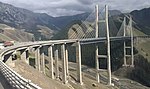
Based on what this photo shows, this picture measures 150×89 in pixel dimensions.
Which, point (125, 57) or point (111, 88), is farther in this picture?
point (125, 57)

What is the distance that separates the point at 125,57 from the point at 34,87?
602 feet

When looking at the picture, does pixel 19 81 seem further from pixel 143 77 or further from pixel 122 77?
pixel 143 77

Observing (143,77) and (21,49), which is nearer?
(21,49)

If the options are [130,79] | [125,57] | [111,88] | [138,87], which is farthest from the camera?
[125,57]

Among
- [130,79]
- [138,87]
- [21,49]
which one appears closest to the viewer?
[21,49]

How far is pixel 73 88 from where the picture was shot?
8775cm

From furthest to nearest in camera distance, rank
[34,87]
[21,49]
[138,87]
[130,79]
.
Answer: [130,79], [138,87], [21,49], [34,87]

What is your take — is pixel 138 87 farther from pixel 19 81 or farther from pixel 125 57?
pixel 19 81

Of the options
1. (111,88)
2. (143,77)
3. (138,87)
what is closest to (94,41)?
(111,88)

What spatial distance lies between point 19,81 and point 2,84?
7.03 m

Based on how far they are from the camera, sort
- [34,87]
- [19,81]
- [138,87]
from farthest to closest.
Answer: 1. [138,87]
2. [19,81]
3. [34,87]

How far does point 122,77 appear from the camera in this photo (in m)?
170

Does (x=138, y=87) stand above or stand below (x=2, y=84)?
below

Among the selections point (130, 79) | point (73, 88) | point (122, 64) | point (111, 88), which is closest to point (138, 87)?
point (130, 79)
